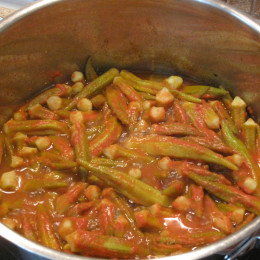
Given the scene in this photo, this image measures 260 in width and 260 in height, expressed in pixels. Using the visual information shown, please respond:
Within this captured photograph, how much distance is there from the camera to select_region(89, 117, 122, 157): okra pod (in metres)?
2.55

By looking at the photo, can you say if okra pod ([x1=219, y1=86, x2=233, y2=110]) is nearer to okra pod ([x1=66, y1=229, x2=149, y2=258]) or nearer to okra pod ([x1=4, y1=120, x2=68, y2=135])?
okra pod ([x1=4, y1=120, x2=68, y2=135])

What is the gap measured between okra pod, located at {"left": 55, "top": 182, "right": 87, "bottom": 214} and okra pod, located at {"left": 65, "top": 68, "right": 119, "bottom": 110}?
28.3 inches

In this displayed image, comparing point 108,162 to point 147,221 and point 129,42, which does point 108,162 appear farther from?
point 129,42

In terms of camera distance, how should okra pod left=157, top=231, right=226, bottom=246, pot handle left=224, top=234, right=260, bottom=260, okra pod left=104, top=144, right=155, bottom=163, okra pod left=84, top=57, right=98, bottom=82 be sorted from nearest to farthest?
pot handle left=224, top=234, right=260, bottom=260, okra pod left=157, top=231, right=226, bottom=246, okra pod left=104, top=144, right=155, bottom=163, okra pod left=84, top=57, right=98, bottom=82

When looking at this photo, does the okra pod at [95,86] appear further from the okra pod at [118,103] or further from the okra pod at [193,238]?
the okra pod at [193,238]

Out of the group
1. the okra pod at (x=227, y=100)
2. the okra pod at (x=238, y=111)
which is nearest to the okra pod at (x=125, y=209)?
the okra pod at (x=238, y=111)

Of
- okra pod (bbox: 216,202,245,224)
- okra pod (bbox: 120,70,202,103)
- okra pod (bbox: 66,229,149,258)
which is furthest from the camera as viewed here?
okra pod (bbox: 120,70,202,103)

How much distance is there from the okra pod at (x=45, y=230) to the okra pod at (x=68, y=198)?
90 mm

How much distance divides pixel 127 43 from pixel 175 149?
105 centimetres

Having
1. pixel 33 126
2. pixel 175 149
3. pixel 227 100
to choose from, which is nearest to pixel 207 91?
pixel 227 100

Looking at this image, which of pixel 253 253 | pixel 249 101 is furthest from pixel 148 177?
pixel 249 101

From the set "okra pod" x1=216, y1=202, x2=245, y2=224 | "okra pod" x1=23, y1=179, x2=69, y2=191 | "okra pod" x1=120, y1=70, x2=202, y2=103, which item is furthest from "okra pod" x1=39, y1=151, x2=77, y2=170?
"okra pod" x1=216, y1=202, x2=245, y2=224

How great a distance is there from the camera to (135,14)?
2904 mm

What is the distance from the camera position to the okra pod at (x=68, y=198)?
230cm
